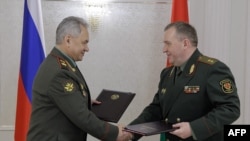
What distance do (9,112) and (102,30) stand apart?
132 centimetres

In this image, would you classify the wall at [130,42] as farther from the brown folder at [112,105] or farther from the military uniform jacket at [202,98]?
the military uniform jacket at [202,98]

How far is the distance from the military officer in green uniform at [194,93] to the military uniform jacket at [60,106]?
17.9 inches

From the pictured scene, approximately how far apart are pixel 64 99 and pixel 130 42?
196cm

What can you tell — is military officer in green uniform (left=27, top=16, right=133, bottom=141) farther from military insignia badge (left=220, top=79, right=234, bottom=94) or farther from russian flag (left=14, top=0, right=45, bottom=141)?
russian flag (left=14, top=0, right=45, bottom=141)

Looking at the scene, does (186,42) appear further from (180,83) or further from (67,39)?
(67,39)

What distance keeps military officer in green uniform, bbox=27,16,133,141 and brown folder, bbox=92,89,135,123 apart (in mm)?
102

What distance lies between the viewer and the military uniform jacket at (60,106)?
186 cm

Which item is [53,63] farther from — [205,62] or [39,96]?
[205,62]

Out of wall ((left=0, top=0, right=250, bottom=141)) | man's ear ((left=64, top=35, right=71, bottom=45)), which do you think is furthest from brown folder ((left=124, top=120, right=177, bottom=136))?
wall ((left=0, top=0, right=250, bottom=141))

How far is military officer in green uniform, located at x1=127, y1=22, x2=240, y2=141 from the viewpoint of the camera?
184cm

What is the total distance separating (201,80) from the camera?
1975 mm

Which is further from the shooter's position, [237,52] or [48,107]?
[237,52]

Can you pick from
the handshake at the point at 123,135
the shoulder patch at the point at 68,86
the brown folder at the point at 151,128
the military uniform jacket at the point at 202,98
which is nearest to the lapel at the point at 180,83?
the military uniform jacket at the point at 202,98

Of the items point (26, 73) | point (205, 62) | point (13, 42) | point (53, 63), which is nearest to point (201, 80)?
point (205, 62)
